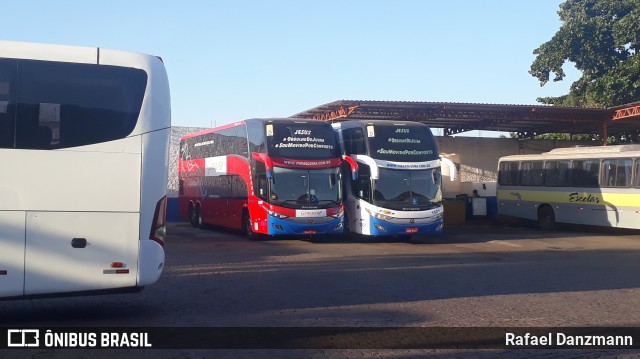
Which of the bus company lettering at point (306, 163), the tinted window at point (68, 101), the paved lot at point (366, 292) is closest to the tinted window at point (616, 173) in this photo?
the paved lot at point (366, 292)

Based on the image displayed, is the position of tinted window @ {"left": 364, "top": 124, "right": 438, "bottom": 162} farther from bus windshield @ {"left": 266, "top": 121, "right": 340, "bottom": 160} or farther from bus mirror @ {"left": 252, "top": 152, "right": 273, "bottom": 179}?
bus mirror @ {"left": 252, "top": 152, "right": 273, "bottom": 179}

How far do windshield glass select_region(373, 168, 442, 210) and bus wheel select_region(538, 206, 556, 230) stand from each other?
369 inches

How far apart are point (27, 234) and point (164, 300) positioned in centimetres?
303

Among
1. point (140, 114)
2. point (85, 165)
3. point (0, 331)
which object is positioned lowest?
point (0, 331)

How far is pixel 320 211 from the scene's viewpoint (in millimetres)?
22359

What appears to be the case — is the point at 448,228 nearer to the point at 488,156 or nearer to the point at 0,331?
the point at 488,156

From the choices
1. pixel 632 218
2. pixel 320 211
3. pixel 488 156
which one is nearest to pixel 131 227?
pixel 320 211

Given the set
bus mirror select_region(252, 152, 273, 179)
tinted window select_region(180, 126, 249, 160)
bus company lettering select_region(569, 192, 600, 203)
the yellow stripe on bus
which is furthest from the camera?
bus company lettering select_region(569, 192, 600, 203)

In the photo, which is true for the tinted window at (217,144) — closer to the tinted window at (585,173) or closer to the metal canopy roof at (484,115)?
the metal canopy roof at (484,115)

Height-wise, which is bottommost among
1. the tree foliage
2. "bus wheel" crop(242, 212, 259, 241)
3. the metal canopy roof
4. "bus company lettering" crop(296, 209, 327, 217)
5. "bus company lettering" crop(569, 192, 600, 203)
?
"bus wheel" crop(242, 212, 259, 241)

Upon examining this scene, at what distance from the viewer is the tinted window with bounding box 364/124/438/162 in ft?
76.1

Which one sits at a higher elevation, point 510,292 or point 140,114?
point 140,114

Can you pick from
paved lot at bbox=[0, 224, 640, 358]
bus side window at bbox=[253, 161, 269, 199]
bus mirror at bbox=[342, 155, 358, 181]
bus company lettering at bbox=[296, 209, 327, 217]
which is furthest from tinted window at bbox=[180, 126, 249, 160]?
paved lot at bbox=[0, 224, 640, 358]

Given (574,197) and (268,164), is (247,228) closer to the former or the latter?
(268,164)
